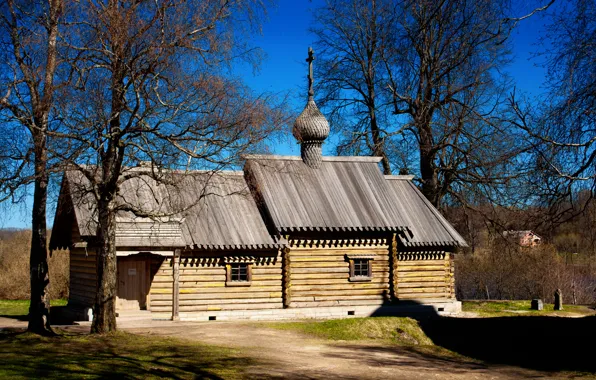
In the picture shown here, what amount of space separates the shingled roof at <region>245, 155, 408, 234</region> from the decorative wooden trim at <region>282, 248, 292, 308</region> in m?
1.00

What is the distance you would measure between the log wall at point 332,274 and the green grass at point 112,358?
329 inches

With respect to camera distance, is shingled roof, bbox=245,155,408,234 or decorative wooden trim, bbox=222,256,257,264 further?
shingled roof, bbox=245,155,408,234

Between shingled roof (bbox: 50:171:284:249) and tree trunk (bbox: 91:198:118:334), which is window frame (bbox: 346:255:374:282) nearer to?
shingled roof (bbox: 50:171:284:249)

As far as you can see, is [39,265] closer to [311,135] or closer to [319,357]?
[319,357]

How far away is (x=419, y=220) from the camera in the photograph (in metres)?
29.5

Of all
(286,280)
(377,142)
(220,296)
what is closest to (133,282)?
(220,296)

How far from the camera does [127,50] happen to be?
16766 mm

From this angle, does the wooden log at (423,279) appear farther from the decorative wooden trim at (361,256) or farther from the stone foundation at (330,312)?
the decorative wooden trim at (361,256)

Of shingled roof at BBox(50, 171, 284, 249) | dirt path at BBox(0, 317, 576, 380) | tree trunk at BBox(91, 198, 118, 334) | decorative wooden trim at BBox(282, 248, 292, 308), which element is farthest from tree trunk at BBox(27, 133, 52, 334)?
decorative wooden trim at BBox(282, 248, 292, 308)

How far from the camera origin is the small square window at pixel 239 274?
25.9m

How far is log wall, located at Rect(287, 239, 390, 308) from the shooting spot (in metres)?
26.9

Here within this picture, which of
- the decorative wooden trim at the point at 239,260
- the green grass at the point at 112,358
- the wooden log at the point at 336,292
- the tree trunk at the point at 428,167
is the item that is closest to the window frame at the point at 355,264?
the wooden log at the point at 336,292

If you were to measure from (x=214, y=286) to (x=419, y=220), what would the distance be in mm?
9118

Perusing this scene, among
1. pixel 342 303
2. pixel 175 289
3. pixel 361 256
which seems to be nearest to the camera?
pixel 175 289
